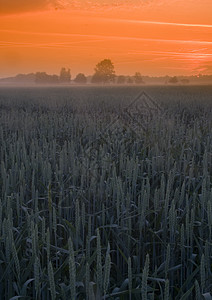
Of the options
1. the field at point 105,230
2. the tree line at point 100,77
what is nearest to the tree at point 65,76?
the tree line at point 100,77

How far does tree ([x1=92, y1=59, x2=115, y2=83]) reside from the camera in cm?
8800

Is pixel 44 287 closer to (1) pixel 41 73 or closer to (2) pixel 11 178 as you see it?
(2) pixel 11 178

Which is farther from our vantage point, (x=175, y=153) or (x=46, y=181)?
(x=175, y=153)

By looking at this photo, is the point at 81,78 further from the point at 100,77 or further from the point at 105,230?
the point at 105,230

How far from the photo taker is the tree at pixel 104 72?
289 feet

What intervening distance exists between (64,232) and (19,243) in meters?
0.47

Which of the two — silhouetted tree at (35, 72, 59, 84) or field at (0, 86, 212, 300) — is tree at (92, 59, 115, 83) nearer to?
silhouetted tree at (35, 72, 59, 84)

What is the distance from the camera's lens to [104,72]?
3482 inches

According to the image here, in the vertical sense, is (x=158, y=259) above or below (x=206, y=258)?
below

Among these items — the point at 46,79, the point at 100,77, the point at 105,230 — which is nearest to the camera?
the point at 105,230

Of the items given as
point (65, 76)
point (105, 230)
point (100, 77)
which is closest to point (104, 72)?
point (100, 77)

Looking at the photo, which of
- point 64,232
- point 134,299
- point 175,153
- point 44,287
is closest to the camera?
point 44,287

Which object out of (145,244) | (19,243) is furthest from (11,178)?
(145,244)

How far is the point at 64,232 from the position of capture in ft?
8.31
